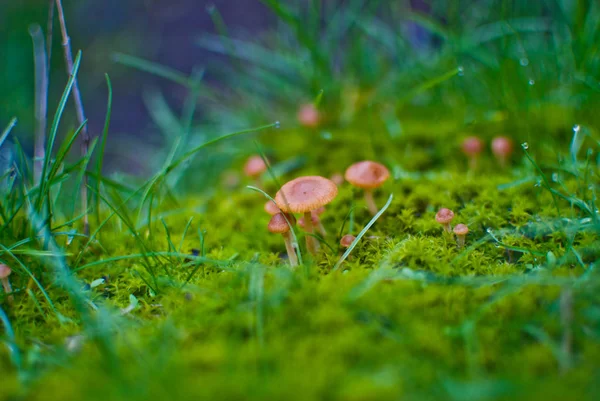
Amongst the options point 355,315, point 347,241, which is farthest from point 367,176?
point 355,315

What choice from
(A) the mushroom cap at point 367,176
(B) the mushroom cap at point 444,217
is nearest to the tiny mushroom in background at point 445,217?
(B) the mushroom cap at point 444,217

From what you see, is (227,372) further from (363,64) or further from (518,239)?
(363,64)

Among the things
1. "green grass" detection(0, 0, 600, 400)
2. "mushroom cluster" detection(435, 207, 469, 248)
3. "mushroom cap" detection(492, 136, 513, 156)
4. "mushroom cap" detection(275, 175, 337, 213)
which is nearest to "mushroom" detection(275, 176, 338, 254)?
"mushroom cap" detection(275, 175, 337, 213)

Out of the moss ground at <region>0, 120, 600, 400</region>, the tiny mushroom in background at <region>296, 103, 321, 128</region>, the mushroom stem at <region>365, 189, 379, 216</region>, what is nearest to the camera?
the moss ground at <region>0, 120, 600, 400</region>

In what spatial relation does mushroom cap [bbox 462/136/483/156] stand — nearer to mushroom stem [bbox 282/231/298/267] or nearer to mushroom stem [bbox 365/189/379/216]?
mushroom stem [bbox 365/189/379/216]

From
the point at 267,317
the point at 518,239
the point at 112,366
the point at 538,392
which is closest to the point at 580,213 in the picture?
the point at 518,239

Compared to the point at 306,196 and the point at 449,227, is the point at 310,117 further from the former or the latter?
the point at 449,227
